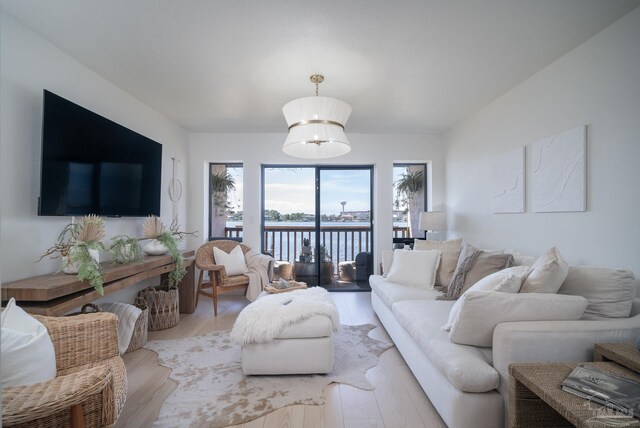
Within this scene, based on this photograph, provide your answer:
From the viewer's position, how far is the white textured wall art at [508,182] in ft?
9.62

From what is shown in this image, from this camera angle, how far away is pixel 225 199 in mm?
4805

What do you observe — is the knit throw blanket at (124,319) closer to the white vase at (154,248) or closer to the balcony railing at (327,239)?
the white vase at (154,248)

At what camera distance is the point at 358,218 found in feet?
15.9

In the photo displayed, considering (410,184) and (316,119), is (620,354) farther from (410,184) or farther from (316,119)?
(410,184)

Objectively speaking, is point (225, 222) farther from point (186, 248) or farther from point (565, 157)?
point (565, 157)

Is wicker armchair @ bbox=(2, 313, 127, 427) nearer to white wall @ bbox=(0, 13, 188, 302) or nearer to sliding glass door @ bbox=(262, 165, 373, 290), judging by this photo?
white wall @ bbox=(0, 13, 188, 302)

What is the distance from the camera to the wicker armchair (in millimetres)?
1091

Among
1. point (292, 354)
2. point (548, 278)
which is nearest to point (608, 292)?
point (548, 278)

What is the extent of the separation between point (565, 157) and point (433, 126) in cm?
207

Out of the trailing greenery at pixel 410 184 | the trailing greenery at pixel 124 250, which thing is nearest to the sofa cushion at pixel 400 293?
the trailing greenery at pixel 410 184

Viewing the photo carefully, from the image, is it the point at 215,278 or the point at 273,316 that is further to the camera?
the point at 215,278

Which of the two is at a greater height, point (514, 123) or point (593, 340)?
point (514, 123)

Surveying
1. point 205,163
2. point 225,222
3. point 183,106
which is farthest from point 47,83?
point 225,222

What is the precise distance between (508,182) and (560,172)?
619 millimetres
